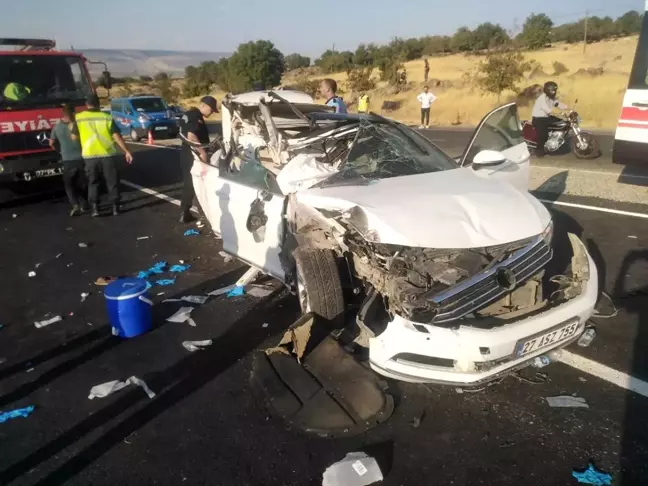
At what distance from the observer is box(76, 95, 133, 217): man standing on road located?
769cm

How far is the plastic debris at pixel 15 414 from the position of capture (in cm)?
339

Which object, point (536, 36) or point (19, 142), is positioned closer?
point (19, 142)

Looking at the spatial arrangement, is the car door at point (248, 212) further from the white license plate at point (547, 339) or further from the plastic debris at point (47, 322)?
the white license plate at point (547, 339)

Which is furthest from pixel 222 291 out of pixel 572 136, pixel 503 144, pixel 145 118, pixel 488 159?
pixel 145 118

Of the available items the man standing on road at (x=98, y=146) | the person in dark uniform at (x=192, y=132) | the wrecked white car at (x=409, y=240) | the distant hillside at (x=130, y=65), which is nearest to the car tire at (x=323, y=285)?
the wrecked white car at (x=409, y=240)

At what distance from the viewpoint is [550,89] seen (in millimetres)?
11320

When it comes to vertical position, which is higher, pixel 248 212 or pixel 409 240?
pixel 409 240

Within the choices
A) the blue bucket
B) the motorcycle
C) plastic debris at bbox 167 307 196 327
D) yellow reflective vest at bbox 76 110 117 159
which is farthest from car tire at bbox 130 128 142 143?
the blue bucket

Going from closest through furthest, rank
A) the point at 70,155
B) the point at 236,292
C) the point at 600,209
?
the point at 236,292
the point at 600,209
the point at 70,155

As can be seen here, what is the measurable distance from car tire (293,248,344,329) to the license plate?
22.8 ft

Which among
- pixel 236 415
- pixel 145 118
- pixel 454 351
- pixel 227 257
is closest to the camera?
pixel 454 351

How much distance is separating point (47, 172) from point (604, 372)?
29.1ft

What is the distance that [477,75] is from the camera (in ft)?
108

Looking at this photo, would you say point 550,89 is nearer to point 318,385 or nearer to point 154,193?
point 154,193
